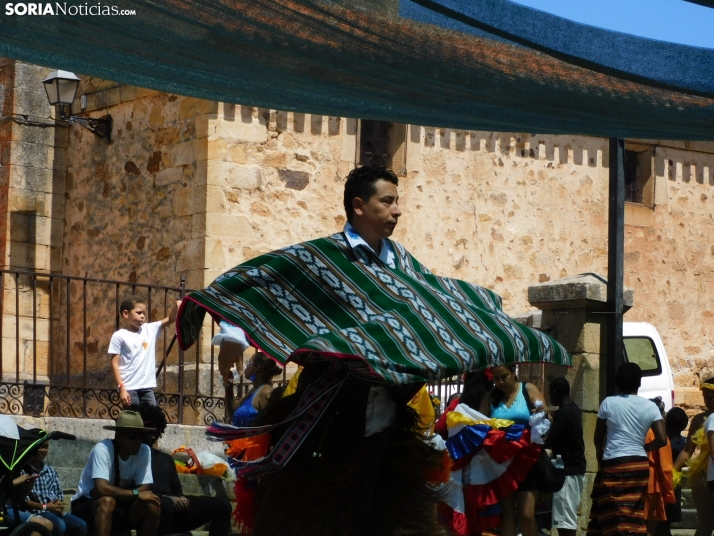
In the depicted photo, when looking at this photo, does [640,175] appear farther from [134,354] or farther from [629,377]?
[629,377]

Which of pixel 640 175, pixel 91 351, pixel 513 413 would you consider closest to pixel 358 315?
pixel 513 413

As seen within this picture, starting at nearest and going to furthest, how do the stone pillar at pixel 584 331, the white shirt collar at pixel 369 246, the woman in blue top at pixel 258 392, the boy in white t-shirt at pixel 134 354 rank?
the white shirt collar at pixel 369 246
the woman in blue top at pixel 258 392
the boy in white t-shirt at pixel 134 354
the stone pillar at pixel 584 331

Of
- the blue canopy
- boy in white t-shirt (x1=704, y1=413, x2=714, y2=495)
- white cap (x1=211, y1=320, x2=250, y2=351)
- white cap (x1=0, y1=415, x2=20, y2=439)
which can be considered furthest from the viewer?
boy in white t-shirt (x1=704, y1=413, x2=714, y2=495)

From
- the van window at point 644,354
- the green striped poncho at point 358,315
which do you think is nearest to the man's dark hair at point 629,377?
the green striped poncho at point 358,315

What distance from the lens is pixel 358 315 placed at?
5.19 meters

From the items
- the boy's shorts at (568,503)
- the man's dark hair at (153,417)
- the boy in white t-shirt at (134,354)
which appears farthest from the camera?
the boy in white t-shirt at (134,354)

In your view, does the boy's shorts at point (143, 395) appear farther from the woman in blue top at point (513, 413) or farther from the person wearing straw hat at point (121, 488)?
the woman in blue top at point (513, 413)

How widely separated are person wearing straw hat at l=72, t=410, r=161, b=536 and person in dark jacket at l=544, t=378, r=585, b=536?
3.07 m

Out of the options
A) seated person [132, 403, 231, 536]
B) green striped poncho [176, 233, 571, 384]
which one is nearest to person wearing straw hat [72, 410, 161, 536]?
seated person [132, 403, 231, 536]

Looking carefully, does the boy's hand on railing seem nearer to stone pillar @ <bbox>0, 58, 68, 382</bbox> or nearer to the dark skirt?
stone pillar @ <bbox>0, 58, 68, 382</bbox>

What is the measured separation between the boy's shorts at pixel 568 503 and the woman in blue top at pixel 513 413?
0.88 meters

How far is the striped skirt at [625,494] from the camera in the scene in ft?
32.1

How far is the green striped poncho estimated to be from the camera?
5.00 metres

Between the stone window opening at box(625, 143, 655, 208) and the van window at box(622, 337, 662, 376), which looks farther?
the stone window opening at box(625, 143, 655, 208)
